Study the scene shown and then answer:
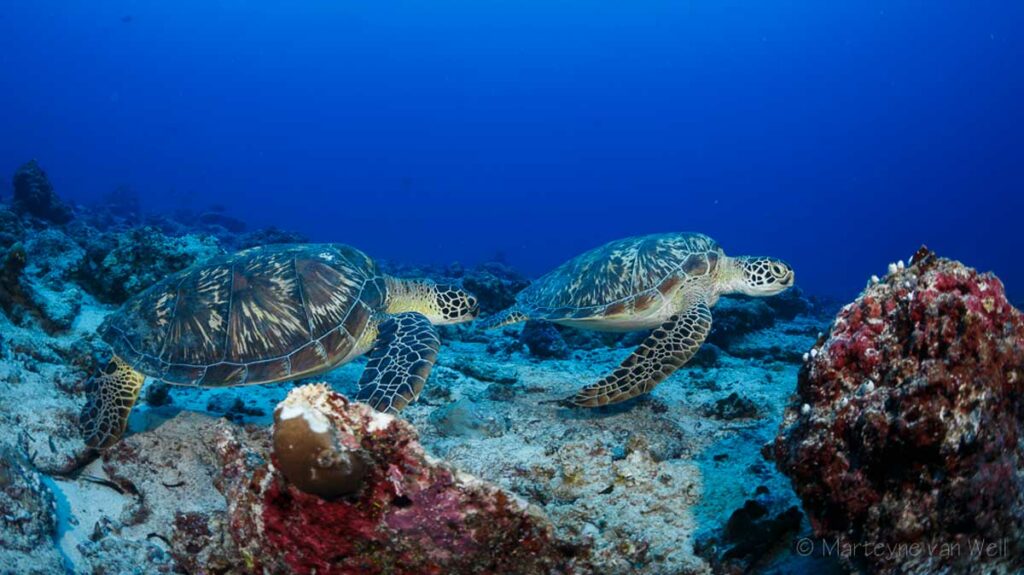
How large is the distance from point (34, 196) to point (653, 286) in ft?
53.5

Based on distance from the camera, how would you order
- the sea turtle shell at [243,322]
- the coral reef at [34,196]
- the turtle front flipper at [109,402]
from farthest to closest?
the coral reef at [34,196] → the sea turtle shell at [243,322] → the turtle front flipper at [109,402]

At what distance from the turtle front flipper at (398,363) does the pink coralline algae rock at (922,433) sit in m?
2.86

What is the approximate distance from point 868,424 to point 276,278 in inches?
183

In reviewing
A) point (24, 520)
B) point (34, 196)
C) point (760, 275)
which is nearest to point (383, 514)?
point (24, 520)

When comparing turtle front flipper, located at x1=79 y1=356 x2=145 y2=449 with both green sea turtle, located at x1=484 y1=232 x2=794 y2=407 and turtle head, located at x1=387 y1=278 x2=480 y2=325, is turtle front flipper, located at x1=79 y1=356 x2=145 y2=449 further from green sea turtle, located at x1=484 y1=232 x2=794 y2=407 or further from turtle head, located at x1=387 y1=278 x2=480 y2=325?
green sea turtle, located at x1=484 y1=232 x2=794 y2=407

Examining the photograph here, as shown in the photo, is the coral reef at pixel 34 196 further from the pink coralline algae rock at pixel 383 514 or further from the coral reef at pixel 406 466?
the pink coralline algae rock at pixel 383 514

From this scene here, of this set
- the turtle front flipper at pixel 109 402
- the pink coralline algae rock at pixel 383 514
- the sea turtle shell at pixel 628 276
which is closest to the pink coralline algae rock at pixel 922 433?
the pink coralline algae rock at pixel 383 514

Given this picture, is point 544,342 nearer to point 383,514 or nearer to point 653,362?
point 653,362

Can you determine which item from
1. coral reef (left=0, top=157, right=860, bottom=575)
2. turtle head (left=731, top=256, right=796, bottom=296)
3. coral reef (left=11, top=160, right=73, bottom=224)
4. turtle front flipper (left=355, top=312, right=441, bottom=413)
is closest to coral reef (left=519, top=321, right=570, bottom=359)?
coral reef (left=0, top=157, right=860, bottom=575)

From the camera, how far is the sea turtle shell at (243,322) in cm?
441

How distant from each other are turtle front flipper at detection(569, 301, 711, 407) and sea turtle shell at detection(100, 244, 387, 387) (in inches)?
93.7

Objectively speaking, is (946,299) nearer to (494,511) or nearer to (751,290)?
(494,511)

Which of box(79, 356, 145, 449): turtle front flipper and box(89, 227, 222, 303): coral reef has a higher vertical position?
box(89, 227, 222, 303): coral reef

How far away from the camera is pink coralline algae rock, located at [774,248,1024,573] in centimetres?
195
